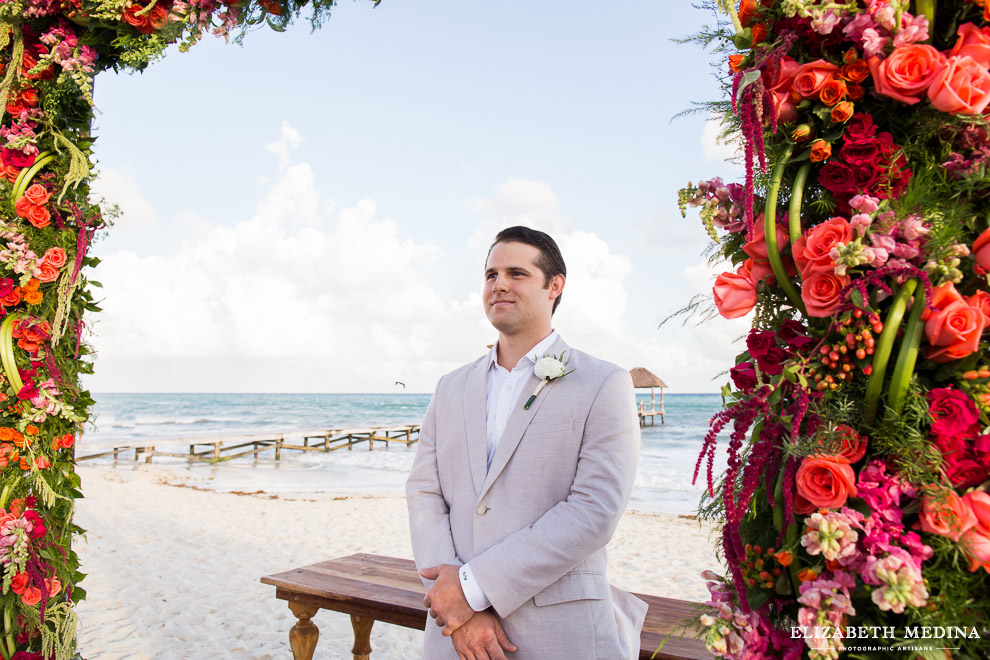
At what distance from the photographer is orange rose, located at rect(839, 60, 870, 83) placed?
1.14 m

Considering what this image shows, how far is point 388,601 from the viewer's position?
3.21 metres

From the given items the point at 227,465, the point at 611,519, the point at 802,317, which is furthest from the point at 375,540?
the point at 227,465

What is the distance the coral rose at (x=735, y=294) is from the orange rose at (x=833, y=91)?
1.19ft

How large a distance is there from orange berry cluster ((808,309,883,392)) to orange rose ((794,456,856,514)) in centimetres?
14

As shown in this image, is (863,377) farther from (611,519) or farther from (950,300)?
(611,519)

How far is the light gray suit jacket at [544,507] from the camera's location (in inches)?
81.7

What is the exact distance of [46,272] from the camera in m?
2.69

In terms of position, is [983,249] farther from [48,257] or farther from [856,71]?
[48,257]

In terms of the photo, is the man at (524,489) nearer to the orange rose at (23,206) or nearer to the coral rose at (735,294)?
the coral rose at (735,294)

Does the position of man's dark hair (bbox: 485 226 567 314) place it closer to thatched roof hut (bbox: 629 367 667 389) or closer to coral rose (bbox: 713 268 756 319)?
coral rose (bbox: 713 268 756 319)

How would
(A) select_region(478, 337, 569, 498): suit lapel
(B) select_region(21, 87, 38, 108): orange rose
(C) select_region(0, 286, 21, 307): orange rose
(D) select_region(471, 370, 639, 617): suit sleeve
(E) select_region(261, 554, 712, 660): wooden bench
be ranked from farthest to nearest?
(E) select_region(261, 554, 712, 660): wooden bench, (B) select_region(21, 87, 38, 108): orange rose, (C) select_region(0, 286, 21, 307): orange rose, (A) select_region(478, 337, 569, 498): suit lapel, (D) select_region(471, 370, 639, 617): suit sleeve

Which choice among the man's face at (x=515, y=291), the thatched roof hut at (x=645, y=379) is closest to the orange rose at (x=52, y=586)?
the man's face at (x=515, y=291)

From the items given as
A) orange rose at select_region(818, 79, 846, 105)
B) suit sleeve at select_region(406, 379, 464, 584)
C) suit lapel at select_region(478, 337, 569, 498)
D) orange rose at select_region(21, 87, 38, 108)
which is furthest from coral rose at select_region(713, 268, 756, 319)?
Answer: orange rose at select_region(21, 87, 38, 108)

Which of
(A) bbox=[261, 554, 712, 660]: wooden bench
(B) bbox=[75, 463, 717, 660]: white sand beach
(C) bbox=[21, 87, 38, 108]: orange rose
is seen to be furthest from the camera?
(B) bbox=[75, 463, 717, 660]: white sand beach
